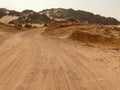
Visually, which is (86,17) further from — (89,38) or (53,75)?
(53,75)

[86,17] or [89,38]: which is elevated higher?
[89,38]

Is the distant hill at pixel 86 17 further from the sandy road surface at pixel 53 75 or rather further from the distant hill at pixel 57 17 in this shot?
the sandy road surface at pixel 53 75

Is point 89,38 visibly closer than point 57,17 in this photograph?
Yes

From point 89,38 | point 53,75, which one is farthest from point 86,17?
point 53,75

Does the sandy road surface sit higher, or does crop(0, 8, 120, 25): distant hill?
the sandy road surface

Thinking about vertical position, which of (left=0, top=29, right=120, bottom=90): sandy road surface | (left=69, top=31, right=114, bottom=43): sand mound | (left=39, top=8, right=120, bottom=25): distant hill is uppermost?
(left=0, top=29, right=120, bottom=90): sandy road surface

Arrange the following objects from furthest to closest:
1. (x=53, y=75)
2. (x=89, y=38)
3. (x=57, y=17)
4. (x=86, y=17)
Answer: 1. (x=86, y=17)
2. (x=57, y=17)
3. (x=89, y=38)
4. (x=53, y=75)

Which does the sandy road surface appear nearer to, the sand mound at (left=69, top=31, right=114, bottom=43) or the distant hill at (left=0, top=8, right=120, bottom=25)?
the sand mound at (left=69, top=31, right=114, bottom=43)

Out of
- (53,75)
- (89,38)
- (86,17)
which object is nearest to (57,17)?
(86,17)

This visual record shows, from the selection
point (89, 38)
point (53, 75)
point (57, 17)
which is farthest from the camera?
point (57, 17)

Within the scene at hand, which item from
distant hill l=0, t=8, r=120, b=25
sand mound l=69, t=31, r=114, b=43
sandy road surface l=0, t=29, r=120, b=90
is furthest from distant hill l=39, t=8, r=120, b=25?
sandy road surface l=0, t=29, r=120, b=90

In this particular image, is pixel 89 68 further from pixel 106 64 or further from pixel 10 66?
pixel 10 66

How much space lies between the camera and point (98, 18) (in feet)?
456

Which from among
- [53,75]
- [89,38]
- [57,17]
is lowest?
[57,17]
